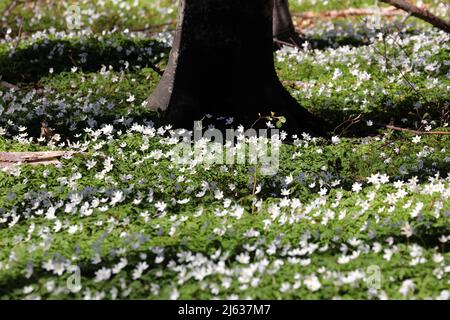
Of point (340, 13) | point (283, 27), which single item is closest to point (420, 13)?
point (283, 27)

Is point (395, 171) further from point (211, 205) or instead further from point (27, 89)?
point (27, 89)

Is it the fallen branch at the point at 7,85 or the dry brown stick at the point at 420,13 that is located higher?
the dry brown stick at the point at 420,13

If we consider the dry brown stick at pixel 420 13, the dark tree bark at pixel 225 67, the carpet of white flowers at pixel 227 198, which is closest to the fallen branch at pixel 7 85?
the carpet of white flowers at pixel 227 198

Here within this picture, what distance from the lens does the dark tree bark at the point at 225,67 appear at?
8.20 m

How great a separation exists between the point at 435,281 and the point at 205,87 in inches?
169

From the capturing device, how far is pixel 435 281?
486cm

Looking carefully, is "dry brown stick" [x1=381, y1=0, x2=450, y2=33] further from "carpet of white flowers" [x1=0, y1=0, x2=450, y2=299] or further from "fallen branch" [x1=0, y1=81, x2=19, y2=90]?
"fallen branch" [x1=0, y1=81, x2=19, y2=90]

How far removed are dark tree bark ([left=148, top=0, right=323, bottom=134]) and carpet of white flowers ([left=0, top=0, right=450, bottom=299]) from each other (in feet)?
0.98

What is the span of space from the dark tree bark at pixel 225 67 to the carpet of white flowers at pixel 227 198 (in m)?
0.30

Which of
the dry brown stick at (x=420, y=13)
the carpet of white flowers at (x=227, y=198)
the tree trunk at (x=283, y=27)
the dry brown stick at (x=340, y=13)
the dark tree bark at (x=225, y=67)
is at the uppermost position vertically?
the dry brown stick at (x=340, y=13)

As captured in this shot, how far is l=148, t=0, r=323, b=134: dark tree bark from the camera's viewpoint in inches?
323

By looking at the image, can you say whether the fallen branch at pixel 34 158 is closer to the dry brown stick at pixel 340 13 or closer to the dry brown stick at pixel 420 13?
the dry brown stick at pixel 420 13

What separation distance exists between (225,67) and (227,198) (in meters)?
2.20
